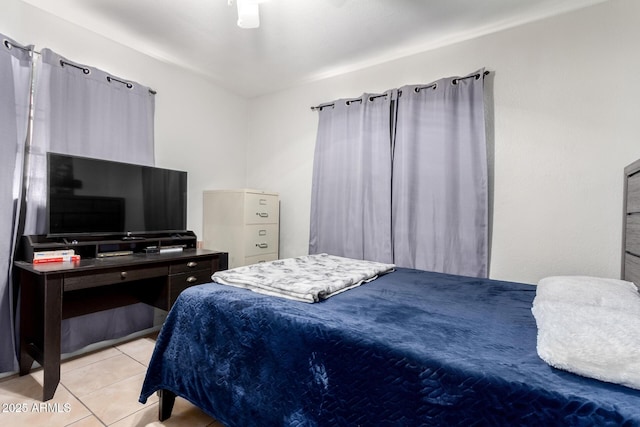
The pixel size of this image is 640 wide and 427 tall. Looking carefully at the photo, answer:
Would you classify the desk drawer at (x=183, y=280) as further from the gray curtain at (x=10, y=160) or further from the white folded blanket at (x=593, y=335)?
the white folded blanket at (x=593, y=335)

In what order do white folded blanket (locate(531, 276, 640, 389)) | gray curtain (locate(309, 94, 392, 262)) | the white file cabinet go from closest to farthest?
white folded blanket (locate(531, 276, 640, 389)) < gray curtain (locate(309, 94, 392, 262)) < the white file cabinet

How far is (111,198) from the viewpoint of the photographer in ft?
7.49

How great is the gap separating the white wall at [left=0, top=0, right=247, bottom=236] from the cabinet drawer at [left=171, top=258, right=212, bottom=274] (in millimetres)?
793

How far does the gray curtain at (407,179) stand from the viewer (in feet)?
7.68

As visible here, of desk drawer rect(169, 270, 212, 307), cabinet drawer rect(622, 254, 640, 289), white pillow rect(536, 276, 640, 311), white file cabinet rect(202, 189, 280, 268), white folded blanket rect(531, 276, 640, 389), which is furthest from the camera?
white file cabinet rect(202, 189, 280, 268)

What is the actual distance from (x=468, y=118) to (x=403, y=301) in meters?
1.68

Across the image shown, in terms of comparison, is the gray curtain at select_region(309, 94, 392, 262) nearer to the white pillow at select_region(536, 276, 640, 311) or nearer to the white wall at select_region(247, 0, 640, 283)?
the white wall at select_region(247, 0, 640, 283)

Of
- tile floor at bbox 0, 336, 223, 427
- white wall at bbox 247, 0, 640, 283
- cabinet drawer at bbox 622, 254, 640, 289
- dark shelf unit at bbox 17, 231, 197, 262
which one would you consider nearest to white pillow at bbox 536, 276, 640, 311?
cabinet drawer at bbox 622, 254, 640, 289

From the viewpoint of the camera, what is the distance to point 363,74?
297 cm

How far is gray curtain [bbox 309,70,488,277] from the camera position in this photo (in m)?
2.34

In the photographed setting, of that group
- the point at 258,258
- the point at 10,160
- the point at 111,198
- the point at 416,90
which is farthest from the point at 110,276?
the point at 416,90

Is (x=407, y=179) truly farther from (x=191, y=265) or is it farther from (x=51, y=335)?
(x=51, y=335)

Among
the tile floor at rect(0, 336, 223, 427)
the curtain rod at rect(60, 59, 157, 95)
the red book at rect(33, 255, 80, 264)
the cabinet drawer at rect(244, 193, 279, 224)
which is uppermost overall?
the curtain rod at rect(60, 59, 157, 95)

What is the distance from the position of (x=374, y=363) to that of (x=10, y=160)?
2478 millimetres
